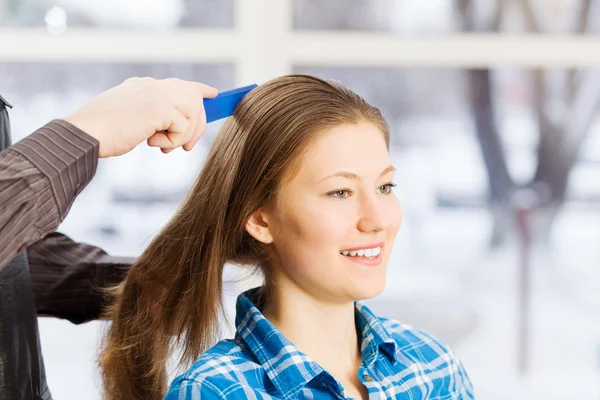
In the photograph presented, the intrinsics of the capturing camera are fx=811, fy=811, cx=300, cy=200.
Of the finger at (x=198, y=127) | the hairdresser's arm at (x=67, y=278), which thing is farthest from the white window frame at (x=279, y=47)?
the finger at (x=198, y=127)

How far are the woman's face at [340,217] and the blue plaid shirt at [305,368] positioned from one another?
12cm

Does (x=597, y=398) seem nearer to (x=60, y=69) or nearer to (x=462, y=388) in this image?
(x=462, y=388)

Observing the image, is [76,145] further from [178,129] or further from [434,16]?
[434,16]

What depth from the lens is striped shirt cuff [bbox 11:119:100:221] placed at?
3.41 feet

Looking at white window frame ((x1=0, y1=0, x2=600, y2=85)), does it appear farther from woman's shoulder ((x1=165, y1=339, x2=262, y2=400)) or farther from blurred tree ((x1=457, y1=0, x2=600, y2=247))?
woman's shoulder ((x1=165, y1=339, x2=262, y2=400))

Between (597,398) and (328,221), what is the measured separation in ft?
6.86

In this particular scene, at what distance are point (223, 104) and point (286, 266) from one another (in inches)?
12.2

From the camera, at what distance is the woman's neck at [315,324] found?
1.45 meters

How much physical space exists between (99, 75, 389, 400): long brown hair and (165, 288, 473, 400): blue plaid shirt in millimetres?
99

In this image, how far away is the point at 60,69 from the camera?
2.85 metres

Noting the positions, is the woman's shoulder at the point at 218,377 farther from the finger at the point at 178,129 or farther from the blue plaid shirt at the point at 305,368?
the finger at the point at 178,129

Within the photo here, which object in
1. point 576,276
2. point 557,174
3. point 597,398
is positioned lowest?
point 597,398

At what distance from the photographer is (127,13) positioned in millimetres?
2836

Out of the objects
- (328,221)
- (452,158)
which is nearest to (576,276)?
(452,158)
